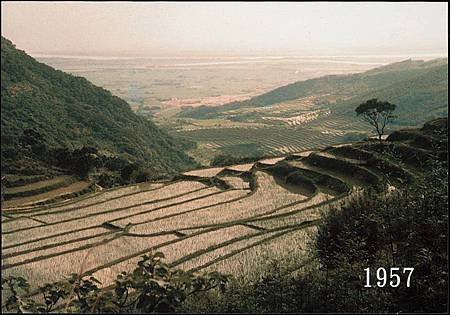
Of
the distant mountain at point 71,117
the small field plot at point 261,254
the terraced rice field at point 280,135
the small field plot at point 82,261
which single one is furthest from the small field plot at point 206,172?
the terraced rice field at point 280,135

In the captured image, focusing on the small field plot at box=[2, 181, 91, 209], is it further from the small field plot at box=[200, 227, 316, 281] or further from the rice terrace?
the small field plot at box=[200, 227, 316, 281]

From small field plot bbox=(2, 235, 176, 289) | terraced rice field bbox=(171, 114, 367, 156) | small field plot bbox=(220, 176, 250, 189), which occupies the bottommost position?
terraced rice field bbox=(171, 114, 367, 156)

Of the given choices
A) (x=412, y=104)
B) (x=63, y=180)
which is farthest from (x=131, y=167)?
(x=412, y=104)

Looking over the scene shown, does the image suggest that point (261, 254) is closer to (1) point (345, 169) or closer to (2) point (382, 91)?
(1) point (345, 169)

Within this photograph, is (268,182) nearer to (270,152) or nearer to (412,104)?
(270,152)

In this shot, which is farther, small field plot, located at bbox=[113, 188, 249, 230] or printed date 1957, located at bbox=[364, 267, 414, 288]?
small field plot, located at bbox=[113, 188, 249, 230]

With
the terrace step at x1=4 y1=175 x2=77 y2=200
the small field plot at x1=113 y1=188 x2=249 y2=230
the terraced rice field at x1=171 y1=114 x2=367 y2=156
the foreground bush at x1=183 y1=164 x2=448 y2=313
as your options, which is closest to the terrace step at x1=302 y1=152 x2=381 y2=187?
the small field plot at x1=113 y1=188 x2=249 y2=230
